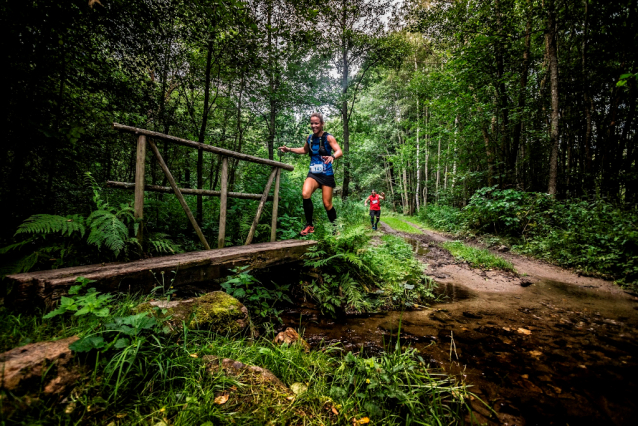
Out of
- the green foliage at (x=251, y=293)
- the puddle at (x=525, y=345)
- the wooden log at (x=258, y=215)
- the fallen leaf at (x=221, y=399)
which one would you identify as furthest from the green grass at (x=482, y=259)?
the fallen leaf at (x=221, y=399)

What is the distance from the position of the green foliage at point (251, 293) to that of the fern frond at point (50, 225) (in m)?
1.52

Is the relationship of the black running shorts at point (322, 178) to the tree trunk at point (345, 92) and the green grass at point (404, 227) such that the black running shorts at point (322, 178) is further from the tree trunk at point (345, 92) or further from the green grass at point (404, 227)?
the green grass at point (404, 227)

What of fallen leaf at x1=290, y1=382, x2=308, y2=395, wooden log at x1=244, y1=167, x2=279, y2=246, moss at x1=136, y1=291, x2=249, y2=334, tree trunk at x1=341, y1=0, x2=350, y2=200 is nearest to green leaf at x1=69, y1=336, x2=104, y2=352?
moss at x1=136, y1=291, x2=249, y2=334

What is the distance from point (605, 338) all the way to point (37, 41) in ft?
24.7

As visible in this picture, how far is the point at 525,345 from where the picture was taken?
2.38 metres

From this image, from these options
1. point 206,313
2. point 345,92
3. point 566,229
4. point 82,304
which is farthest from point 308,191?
point 345,92

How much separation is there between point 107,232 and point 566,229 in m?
10.5

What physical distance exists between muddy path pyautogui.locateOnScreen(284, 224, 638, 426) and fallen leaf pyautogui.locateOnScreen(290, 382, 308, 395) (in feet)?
2.87

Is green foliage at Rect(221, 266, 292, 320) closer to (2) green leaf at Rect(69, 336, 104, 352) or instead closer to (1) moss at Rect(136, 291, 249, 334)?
(1) moss at Rect(136, 291, 249, 334)

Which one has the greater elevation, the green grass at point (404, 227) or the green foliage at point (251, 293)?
the green grass at point (404, 227)

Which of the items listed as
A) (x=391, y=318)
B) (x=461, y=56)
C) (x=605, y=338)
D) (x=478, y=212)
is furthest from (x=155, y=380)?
(x=461, y=56)

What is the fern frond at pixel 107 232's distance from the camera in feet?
7.51

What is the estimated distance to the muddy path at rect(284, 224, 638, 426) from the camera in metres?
1.64

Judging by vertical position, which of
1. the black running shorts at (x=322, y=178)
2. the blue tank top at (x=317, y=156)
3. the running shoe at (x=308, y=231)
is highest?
the blue tank top at (x=317, y=156)
